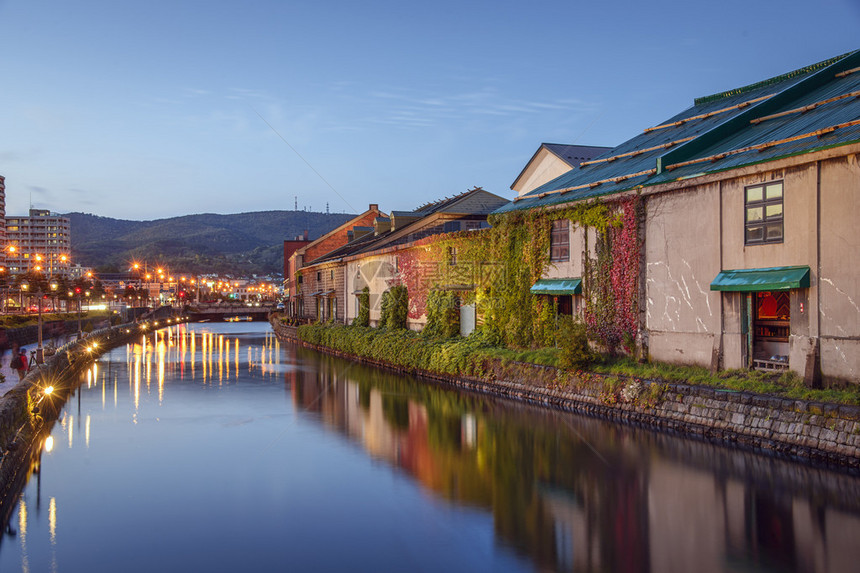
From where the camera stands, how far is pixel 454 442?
16.9 metres

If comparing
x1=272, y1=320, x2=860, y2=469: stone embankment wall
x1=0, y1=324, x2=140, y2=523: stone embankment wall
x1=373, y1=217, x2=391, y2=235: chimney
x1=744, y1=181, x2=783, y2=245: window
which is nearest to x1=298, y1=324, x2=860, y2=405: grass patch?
x1=272, y1=320, x2=860, y2=469: stone embankment wall

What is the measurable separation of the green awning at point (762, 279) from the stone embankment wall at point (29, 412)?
15.4 meters

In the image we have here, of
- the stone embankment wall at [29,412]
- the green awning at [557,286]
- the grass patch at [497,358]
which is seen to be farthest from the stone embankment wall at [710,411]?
the stone embankment wall at [29,412]

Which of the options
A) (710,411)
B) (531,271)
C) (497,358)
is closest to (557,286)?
(531,271)

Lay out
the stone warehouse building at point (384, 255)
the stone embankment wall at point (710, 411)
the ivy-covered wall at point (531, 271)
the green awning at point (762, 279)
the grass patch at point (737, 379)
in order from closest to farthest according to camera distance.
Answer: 1. the stone embankment wall at point (710, 411)
2. the grass patch at point (737, 379)
3. the green awning at point (762, 279)
4. the ivy-covered wall at point (531, 271)
5. the stone warehouse building at point (384, 255)

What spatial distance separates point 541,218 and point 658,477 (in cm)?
1260

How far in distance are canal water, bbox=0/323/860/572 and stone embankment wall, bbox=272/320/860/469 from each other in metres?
0.52

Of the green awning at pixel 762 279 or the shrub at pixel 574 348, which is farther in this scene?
the shrub at pixel 574 348

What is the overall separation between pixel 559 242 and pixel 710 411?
949 centimetres

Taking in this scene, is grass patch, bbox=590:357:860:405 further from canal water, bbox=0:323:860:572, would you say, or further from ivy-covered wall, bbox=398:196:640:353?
canal water, bbox=0:323:860:572

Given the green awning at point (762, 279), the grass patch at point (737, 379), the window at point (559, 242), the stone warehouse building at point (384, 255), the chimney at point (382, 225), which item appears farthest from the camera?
the chimney at point (382, 225)

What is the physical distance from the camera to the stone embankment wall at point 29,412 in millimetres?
12705

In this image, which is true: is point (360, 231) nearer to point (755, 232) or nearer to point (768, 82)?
point (768, 82)

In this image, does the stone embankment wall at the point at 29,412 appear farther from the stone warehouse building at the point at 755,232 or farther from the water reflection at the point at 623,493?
the stone warehouse building at the point at 755,232
